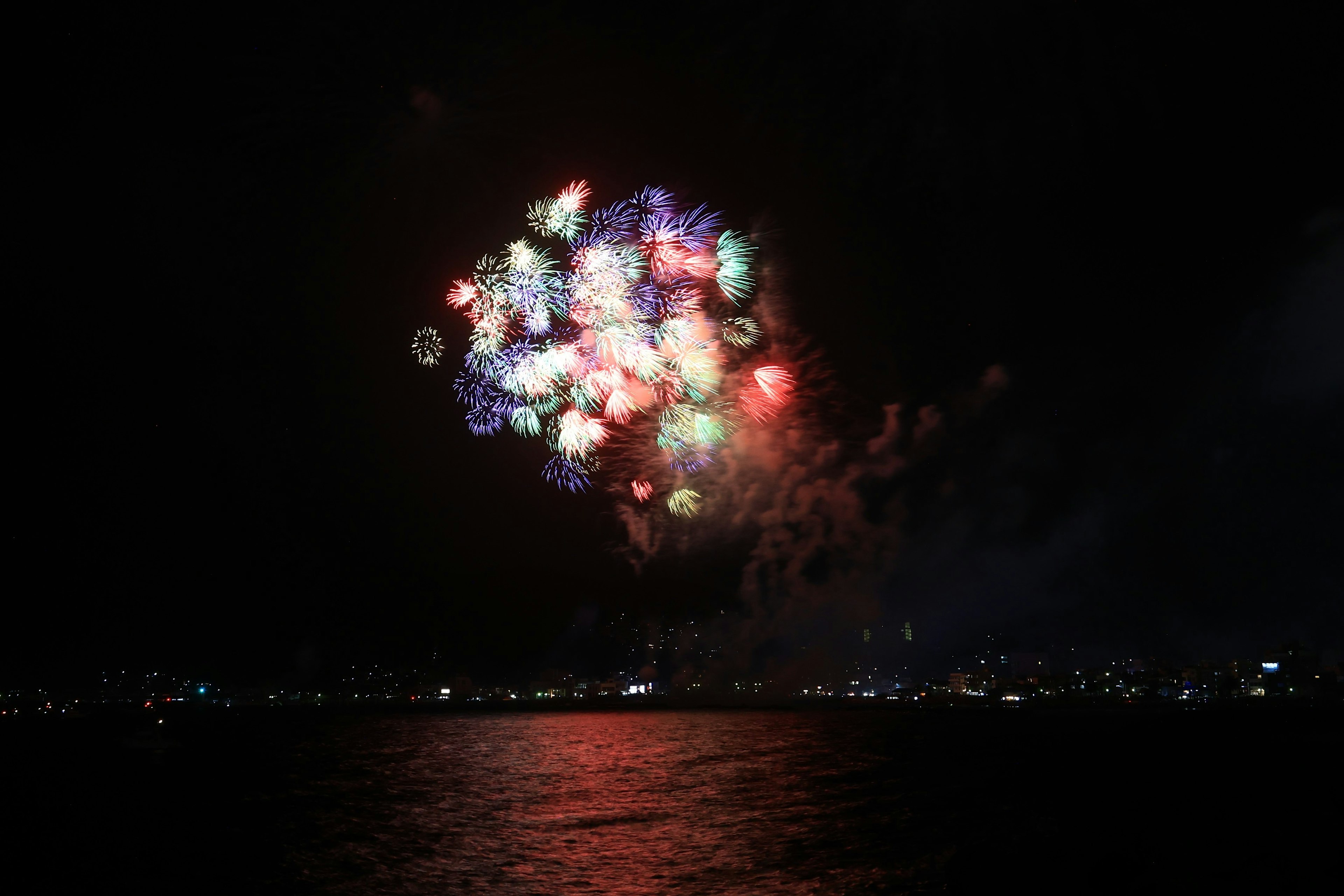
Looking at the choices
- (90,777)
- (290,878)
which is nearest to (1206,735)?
(290,878)

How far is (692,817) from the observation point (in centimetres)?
2716

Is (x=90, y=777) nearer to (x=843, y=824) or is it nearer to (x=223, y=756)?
(x=223, y=756)

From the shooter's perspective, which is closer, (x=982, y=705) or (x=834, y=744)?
(x=834, y=744)

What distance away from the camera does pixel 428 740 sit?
261 feet

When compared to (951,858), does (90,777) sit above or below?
below

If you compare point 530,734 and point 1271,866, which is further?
point 530,734

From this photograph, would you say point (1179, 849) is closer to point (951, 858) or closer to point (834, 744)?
point (951, 858)

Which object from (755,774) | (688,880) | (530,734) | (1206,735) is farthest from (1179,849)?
(530,734)

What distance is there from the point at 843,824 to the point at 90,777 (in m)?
48.3

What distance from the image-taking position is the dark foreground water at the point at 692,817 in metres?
17.2

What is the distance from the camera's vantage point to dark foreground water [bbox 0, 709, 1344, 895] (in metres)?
17.2

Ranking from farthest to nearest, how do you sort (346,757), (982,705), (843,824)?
(982,705)
(346,757)
(843,824)

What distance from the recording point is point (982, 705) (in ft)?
634

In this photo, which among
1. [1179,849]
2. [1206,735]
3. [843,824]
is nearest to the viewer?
[1179,849]
